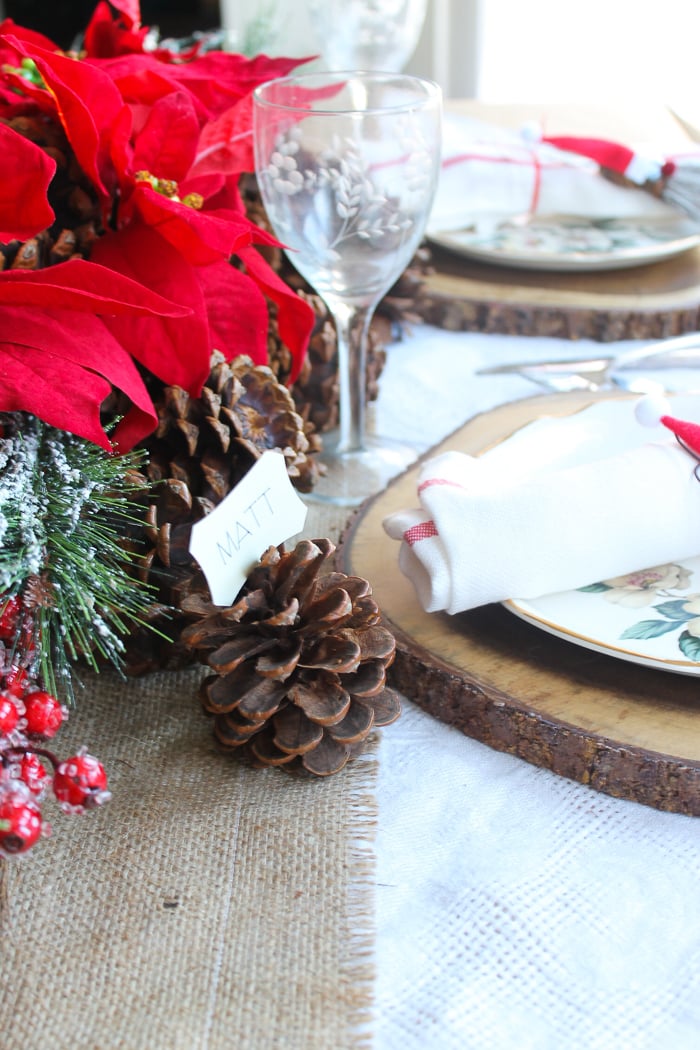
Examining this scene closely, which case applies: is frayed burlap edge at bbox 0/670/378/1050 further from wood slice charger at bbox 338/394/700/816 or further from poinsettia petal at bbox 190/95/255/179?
poinsettia petal at bbox 190/95/255/179

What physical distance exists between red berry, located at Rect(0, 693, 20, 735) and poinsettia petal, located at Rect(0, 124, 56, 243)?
0.66 feet

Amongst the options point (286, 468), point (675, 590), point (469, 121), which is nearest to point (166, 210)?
point (286, 468)

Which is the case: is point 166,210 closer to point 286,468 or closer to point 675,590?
point 286,468

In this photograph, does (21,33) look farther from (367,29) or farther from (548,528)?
(367,29)

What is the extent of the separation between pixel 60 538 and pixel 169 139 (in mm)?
247

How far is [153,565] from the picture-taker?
0.47 metres

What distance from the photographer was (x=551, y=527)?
0.46 metres

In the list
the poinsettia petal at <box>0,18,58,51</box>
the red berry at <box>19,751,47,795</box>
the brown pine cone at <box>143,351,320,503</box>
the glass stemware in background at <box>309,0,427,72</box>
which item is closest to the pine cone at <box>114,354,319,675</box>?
the brown pine cone at <box>143,351,320,503</box>

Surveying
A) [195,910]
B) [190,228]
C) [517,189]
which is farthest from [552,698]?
[517,189]

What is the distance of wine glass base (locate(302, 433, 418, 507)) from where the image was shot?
0.65 metres

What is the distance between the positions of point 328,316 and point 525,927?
444 mm

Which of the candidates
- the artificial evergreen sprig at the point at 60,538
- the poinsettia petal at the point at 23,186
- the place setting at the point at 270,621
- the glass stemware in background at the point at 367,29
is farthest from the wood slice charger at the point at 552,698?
the glass stemware in background at the point at 367,29

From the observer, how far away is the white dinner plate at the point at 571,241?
87 cm

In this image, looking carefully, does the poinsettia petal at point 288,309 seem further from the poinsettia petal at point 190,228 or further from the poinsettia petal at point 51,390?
the poinsettia petal at point 51,390
